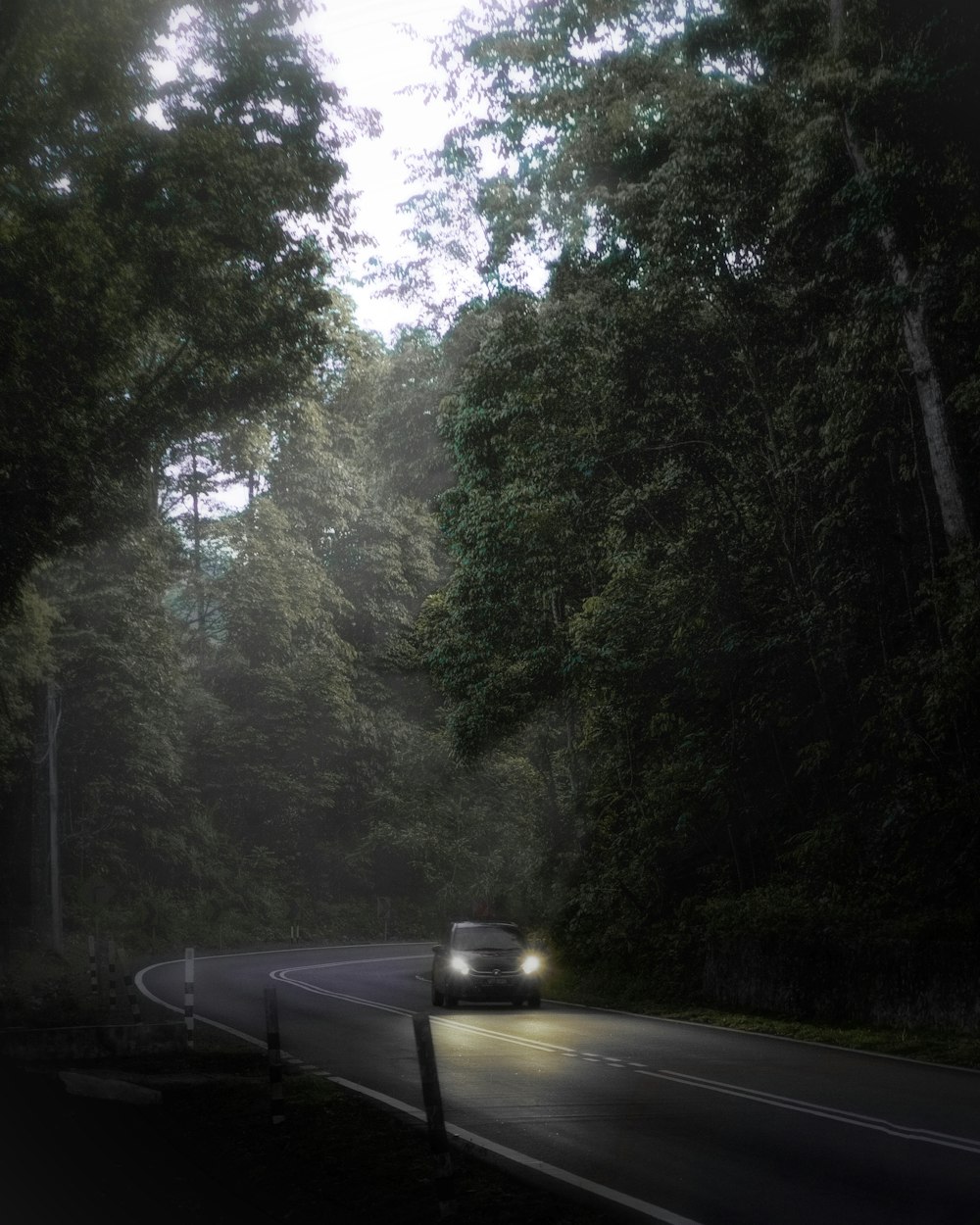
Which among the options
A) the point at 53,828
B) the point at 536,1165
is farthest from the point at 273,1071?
the point at 53,828

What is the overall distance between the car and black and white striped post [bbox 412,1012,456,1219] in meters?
15.1

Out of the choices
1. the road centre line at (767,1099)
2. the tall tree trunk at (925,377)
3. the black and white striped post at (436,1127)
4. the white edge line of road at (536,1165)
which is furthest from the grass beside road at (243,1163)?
the tall tree trunk at (925,377)

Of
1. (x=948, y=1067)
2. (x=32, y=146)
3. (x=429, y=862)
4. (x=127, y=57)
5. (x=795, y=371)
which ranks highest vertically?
(x=127, y=57)

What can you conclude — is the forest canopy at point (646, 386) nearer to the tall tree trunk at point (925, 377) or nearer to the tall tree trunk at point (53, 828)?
the tall tree trunk at point (925, 377)

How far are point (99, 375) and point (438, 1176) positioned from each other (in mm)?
17509

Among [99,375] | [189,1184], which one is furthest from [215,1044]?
[99,375]

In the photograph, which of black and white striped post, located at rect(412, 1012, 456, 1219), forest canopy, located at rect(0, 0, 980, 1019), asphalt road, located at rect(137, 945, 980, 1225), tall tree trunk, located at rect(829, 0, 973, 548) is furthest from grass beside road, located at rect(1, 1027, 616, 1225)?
tall tree trunk, located at rect(829, 0, 973, 548)

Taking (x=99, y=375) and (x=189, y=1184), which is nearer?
(x=189, y=1184)

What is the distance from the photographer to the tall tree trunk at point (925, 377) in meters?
18.0

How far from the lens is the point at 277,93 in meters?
24.5

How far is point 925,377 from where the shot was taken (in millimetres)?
18406

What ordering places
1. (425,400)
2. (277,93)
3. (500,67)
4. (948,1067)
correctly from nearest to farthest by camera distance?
1. (948,1067)
2. (277,93)
3. (500,67)
4. (425,400)

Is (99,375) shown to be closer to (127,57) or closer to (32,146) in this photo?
(32,146)

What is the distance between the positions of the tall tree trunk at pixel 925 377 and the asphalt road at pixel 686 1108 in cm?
714
